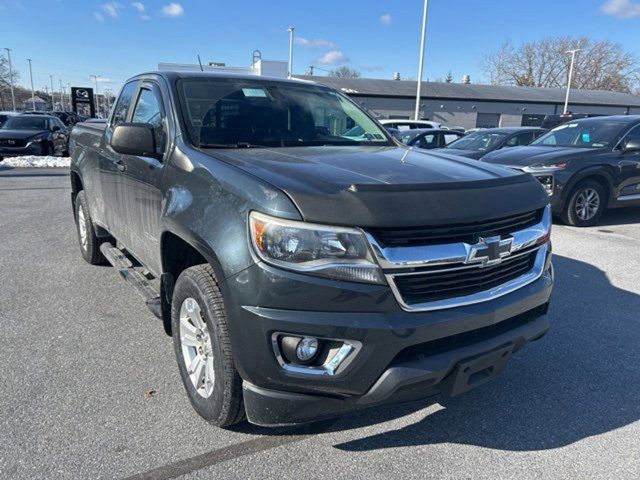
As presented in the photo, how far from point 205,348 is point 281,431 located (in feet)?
1.98

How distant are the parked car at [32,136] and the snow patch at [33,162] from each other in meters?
0.85

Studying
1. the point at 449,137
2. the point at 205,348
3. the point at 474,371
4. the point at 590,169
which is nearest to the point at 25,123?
the point at 449,137

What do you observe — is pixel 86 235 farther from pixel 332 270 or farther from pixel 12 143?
pixel 12 143

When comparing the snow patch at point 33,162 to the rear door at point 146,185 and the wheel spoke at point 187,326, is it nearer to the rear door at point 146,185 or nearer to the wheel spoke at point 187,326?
the rear door at point 146,185

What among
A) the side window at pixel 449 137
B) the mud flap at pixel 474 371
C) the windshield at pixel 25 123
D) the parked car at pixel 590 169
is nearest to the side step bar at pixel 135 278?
the mud flap at pixel 474 371

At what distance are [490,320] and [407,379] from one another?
53 centimetres

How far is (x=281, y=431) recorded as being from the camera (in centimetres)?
269

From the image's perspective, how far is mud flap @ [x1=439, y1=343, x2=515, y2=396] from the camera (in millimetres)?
2285

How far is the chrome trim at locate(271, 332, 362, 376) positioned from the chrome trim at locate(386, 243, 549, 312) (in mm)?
276

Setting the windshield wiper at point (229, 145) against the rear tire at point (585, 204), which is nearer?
the windshield wiper at point (229, 145)

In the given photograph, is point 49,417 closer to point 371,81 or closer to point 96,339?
point 96,339

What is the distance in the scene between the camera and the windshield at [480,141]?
11.7 metres

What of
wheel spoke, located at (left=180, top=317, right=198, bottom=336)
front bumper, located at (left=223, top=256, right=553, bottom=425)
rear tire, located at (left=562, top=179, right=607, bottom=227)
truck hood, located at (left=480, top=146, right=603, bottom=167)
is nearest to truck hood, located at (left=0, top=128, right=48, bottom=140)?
truck hood, located at (left=480, top=146, right=603, bottom=167)

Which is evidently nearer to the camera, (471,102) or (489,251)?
(489,251)
